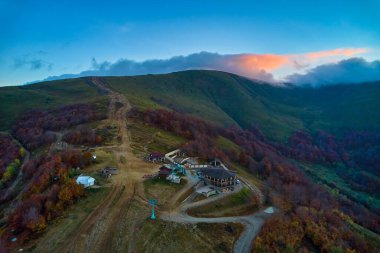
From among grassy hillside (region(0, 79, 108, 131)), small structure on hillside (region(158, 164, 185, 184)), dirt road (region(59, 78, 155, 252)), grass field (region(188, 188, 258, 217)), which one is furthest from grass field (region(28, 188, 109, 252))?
grassy hillside (region(0, 79, 108, 131))

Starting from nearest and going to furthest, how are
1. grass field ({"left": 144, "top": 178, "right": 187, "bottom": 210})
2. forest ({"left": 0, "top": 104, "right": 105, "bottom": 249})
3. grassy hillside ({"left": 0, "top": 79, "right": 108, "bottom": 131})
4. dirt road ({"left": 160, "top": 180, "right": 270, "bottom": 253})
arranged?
dirt road ({"left": 160, "top": 180, "right": 270, "bottom": 253}), forest ({"left": 0, "top": 104, "right": 105, "bottom": 249}), grass field ({"left": 144, "top": 178, "right": 187, "bottom": 210}), grassy hillside ({"left": 0, "top": 79, "right": 108, "bottom": 131})

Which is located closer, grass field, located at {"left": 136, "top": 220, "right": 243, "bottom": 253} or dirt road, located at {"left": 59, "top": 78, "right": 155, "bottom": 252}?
dirt road, located at {"left": 59, "top": 78, "right": 155, "bottom": 252}

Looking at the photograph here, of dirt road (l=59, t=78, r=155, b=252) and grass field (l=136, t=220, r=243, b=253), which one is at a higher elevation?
dirt road (l=59, t=78, r=155, b=252)

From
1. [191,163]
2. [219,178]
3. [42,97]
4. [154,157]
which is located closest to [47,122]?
[154,157]

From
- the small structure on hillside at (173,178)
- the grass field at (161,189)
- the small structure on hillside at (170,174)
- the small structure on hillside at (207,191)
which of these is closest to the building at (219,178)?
the small structure on hillside at (207,191)

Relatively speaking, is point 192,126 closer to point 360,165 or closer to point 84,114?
point 84,114

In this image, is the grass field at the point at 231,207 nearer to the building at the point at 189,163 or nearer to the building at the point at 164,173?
the building at the point at 164,173

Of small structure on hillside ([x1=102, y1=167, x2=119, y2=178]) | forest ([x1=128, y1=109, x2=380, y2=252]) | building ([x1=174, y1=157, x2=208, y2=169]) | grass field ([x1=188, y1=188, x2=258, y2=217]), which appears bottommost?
forest ([x1=128, y1=109, x2=380, y2=252])

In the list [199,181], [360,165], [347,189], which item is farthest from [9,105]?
[360,165]

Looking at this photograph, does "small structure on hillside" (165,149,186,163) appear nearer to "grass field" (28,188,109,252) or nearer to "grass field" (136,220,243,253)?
"grass field" (28,188,109,252)
